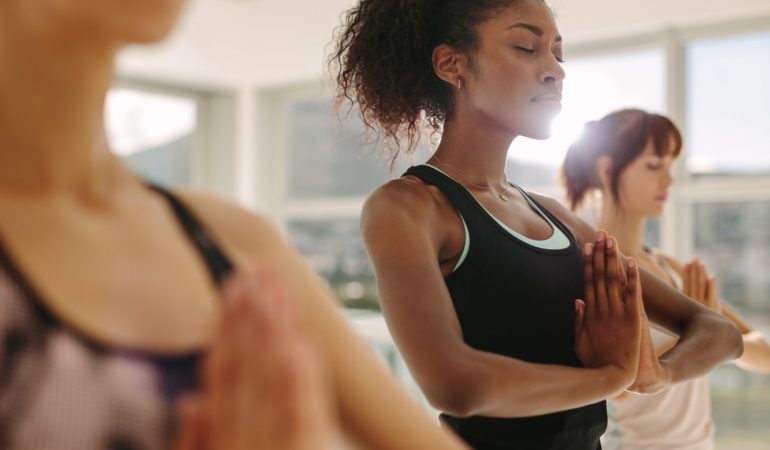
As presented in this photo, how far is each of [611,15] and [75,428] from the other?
3484 mm

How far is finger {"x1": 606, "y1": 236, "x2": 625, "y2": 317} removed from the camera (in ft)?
2.75

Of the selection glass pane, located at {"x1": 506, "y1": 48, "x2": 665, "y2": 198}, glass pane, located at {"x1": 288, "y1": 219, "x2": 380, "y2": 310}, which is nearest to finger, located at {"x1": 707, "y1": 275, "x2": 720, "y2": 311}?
glass pane, located at {"x1": 506, "y1": 48, "x2": 665, "y2": 198}

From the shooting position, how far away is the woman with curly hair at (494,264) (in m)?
0.78

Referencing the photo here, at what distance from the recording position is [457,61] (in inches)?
37.3

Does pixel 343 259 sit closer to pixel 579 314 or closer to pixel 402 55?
pixel 402 55

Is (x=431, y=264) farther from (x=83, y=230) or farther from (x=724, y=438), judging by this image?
(x=724, y=438)

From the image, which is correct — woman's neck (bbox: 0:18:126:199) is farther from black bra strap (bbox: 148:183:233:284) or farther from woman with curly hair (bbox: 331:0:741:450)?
woman with curly hair (bbox: 331:0:741:450)

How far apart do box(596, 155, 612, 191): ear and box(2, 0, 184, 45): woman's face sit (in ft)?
4.90

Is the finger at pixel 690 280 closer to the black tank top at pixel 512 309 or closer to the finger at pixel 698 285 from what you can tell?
the finger at pixel 698 285

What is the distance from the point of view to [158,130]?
15.4ft

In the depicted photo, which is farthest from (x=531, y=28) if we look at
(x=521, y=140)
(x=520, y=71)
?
(x=521, y=140)

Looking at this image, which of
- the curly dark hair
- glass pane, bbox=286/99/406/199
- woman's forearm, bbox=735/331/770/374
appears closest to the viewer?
the curly dark hair

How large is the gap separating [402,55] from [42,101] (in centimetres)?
74

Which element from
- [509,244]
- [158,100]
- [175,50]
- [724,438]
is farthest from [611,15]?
[509,244]
